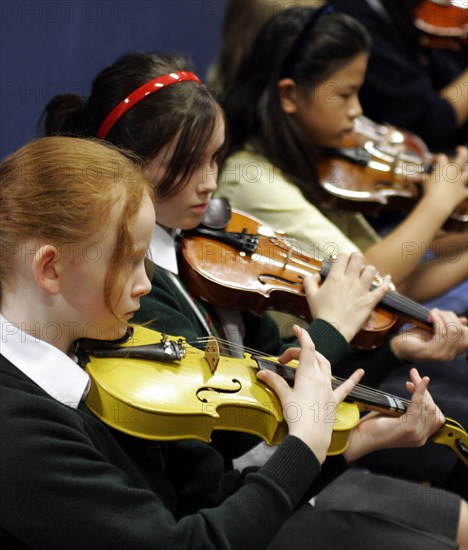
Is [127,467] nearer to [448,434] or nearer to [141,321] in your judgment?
[141,321]

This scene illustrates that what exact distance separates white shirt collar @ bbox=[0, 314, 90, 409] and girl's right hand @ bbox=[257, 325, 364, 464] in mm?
231

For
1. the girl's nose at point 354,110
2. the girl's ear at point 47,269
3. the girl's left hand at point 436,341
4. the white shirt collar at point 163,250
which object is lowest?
the girl's left hand at point 436,341

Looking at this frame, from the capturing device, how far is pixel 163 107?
113cm

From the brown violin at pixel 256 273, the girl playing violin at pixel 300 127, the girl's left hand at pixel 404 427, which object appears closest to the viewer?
the girl's left hand at pixel 404 427

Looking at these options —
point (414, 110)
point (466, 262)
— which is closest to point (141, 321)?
point (466, 262)

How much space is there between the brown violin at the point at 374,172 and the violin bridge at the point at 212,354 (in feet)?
2.34

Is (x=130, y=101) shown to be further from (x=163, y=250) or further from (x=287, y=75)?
(x=287, y=75)

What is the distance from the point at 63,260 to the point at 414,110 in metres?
1.58

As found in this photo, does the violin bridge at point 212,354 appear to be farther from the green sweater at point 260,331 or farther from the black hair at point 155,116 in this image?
the black hair at point 155,116

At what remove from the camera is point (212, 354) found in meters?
0.94

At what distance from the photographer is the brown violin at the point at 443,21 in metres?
2.19

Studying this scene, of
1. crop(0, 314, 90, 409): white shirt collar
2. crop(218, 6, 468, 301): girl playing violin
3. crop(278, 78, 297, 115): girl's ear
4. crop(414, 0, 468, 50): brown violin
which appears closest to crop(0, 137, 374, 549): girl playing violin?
crop(0, 314, 90, 409): white shirt collar

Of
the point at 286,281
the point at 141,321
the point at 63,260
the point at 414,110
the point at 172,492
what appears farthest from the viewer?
the point at 414,110

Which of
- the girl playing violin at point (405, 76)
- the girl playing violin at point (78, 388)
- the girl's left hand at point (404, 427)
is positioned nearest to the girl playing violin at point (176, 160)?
the girl's left hand at point (404, 427)
